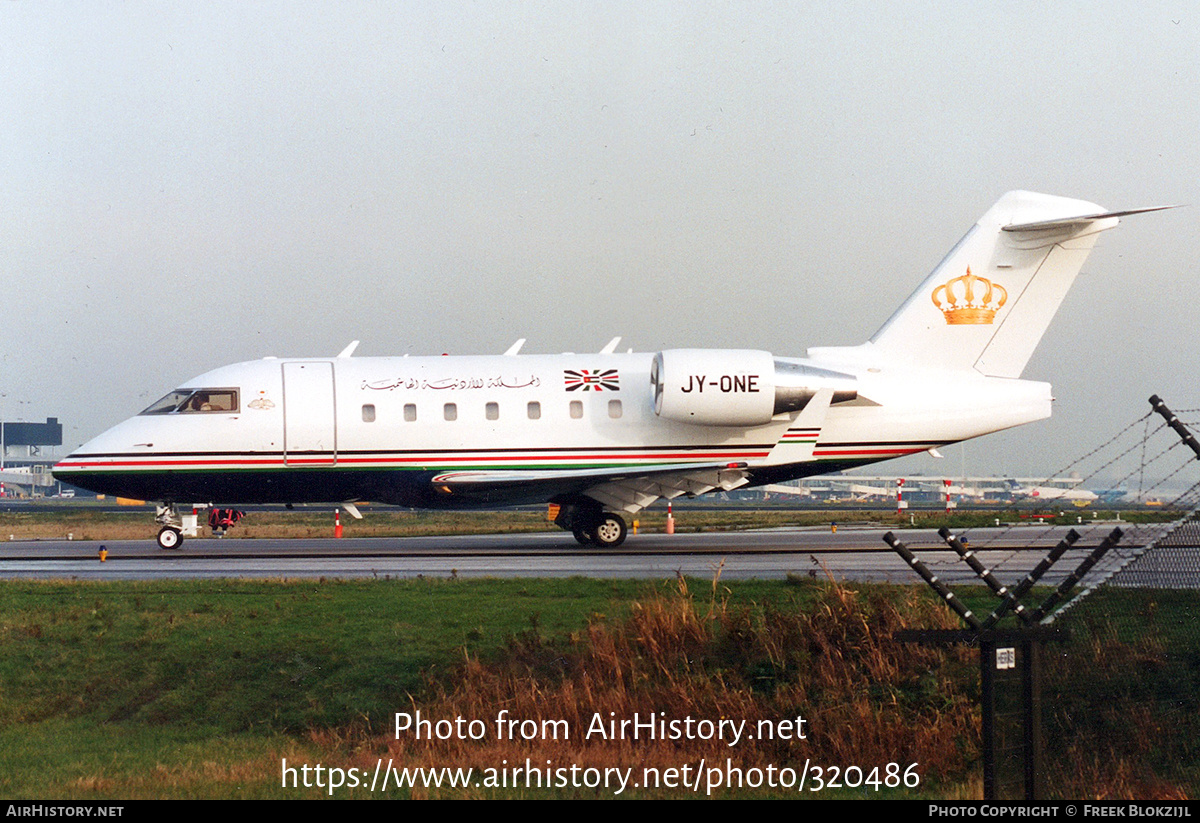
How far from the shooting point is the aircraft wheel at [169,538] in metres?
27.1

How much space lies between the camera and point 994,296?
26.4 meters

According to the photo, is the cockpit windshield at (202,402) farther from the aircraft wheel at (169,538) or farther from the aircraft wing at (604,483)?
the aircraft wing at (604,483)

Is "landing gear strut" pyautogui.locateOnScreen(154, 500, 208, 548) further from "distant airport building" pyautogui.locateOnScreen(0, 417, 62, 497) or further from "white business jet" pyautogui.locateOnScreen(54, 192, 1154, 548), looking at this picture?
"distant airport building" pyautogui.locateOnScreen(0, 417, 62, 497)

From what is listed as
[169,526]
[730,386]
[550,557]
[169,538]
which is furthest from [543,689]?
[169,526]

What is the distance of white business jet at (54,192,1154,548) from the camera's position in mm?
25578

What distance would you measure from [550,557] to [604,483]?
2.83 metres

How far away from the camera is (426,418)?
84.5 feet

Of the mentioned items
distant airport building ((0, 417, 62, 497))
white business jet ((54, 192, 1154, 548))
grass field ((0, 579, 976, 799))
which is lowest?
distant airport building ((0, 417, 62, 497))

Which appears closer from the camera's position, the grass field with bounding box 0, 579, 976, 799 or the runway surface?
the grass field with bounding box 0, 579, 976, 799

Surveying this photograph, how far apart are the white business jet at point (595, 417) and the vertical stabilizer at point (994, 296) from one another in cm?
3

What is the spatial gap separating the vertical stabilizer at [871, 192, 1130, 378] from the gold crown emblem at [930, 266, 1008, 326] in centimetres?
2

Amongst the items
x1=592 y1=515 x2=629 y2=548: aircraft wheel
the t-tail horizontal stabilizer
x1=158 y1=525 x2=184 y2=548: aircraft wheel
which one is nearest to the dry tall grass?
x1=592 y1=515 x2=629 y2=548: aircraft wheel

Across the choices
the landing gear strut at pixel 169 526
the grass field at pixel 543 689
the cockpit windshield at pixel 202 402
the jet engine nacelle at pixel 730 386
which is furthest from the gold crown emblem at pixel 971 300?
the landing gear strut at pixel 169 526

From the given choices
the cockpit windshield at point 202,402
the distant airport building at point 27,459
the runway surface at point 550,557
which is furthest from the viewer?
the distant airport building at point 27,459
